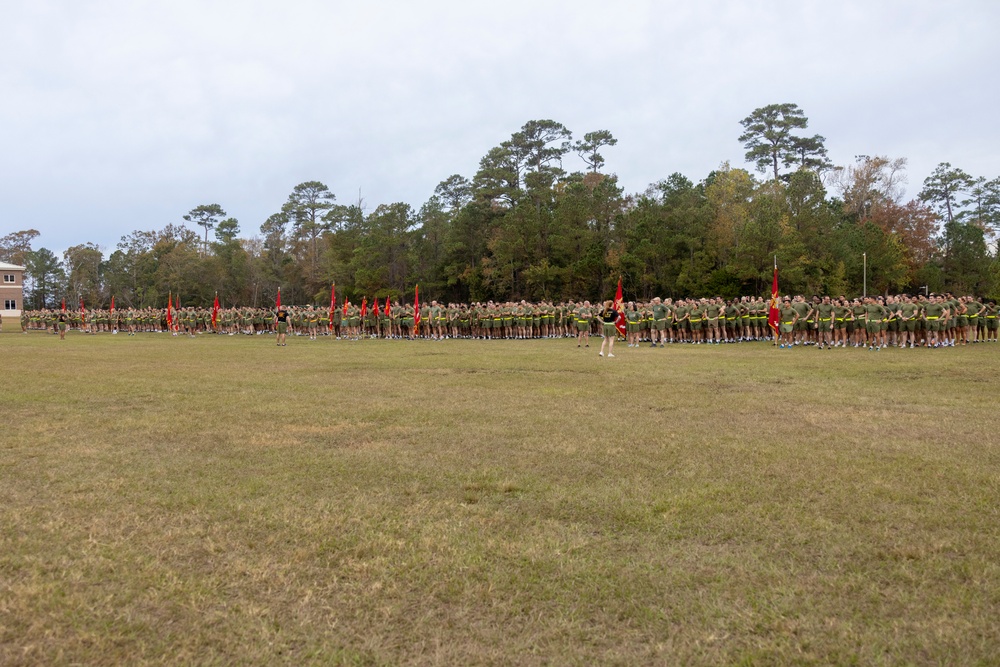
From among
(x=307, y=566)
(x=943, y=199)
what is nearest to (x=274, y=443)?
(x=307, y=566)

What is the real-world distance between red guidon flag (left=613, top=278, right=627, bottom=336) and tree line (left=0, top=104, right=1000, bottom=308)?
1946cm

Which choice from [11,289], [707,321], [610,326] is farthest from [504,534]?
[11,289]

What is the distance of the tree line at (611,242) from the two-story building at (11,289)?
1115 centimetres

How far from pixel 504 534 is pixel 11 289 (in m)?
101

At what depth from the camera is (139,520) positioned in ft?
15.7

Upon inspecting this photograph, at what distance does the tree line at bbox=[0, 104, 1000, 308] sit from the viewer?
47.0 m

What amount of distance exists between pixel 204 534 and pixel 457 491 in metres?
1.88

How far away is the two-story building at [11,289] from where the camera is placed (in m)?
84.2

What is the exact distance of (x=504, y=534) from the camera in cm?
448

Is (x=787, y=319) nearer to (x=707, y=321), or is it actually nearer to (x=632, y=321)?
(x=707, y=321)

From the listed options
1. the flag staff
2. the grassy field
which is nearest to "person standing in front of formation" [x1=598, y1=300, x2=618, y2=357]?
the grassy field

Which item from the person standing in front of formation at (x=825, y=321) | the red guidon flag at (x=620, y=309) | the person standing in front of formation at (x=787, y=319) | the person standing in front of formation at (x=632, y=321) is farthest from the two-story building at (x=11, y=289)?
the person standing in front of formation at (x=825, y=321)

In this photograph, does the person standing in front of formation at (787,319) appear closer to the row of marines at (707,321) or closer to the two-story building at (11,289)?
the row of marines at (707,321)

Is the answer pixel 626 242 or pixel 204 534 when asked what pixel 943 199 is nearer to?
pixel 626 242
